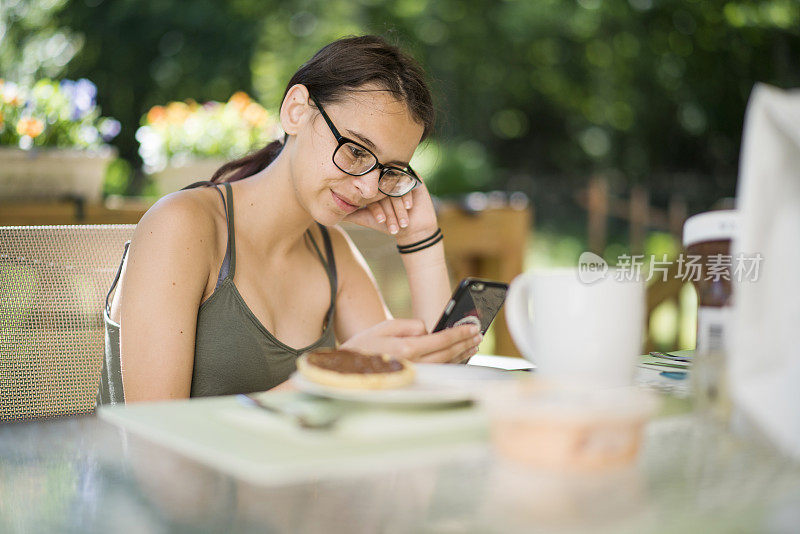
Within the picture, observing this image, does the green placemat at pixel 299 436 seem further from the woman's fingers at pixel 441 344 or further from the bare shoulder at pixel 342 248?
the bare shoulder at pixel 342 248

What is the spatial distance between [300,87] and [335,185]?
0.69ft

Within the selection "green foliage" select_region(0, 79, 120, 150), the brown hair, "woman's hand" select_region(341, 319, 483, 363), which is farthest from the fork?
"green foliage" select_region(0, 79, 120, 150)

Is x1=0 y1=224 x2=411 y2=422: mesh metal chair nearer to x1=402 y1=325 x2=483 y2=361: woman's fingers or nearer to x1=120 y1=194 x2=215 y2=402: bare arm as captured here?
x1=120 y1=194 x2=215 y2=402: bare arm

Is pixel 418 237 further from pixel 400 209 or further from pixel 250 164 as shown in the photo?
pixel 250 164

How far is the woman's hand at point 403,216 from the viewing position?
1.76 metres

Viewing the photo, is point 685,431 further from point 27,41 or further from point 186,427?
point 27,41

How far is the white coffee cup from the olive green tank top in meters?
0.71

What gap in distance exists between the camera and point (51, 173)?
7.91 feet

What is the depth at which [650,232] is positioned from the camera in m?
10.5

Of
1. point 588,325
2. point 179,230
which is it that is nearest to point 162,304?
point 179,230

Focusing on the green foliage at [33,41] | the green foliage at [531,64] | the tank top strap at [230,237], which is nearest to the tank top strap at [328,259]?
the tank top strap at [230,237]

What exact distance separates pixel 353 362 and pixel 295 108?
843 mm

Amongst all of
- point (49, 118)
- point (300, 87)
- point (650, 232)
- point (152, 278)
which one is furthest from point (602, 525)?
point (650, 232)

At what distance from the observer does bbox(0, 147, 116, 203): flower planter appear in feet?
7.70
